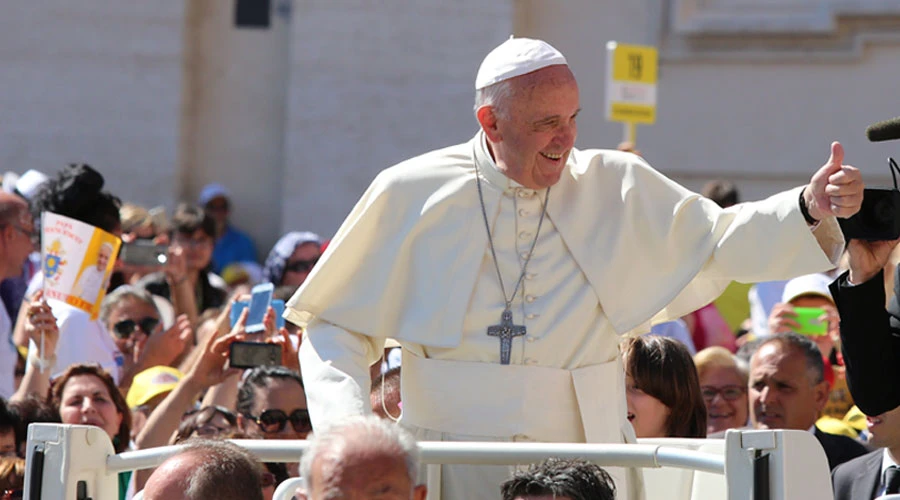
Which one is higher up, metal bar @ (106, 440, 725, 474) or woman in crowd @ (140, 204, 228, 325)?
metal bar @ (106, 440, 725, 474)

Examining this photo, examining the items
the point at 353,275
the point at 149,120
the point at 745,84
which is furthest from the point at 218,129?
the point at 353,275

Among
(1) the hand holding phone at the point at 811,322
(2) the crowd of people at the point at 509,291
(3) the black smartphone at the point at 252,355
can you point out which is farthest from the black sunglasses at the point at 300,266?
(2) the crowd of people at the point at 509,291

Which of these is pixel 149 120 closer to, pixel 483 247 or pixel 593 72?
pixel 593 72

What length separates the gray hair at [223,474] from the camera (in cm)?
340

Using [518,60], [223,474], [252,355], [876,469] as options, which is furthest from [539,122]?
[252,355]

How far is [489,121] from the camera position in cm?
403

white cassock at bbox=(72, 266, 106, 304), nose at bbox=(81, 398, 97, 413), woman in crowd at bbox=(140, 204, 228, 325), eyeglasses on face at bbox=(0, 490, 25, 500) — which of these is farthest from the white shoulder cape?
woman in crowd at bbox=(140, 204, 228, 325)

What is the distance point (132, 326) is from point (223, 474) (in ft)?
11.5

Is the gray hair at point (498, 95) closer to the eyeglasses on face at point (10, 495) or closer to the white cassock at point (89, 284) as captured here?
the eyeglasses on face at point (10, 495)

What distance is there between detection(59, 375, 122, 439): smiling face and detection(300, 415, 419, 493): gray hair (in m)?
2.60

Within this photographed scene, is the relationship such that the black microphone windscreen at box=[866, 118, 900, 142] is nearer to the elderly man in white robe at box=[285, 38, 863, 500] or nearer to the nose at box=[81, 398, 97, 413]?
the elderly man in white robe at box=[285, 38, 863, 500]

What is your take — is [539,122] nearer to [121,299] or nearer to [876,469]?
[876,469]

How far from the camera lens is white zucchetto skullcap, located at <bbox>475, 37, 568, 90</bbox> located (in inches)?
155

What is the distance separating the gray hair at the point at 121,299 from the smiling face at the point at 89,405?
3.93ft
